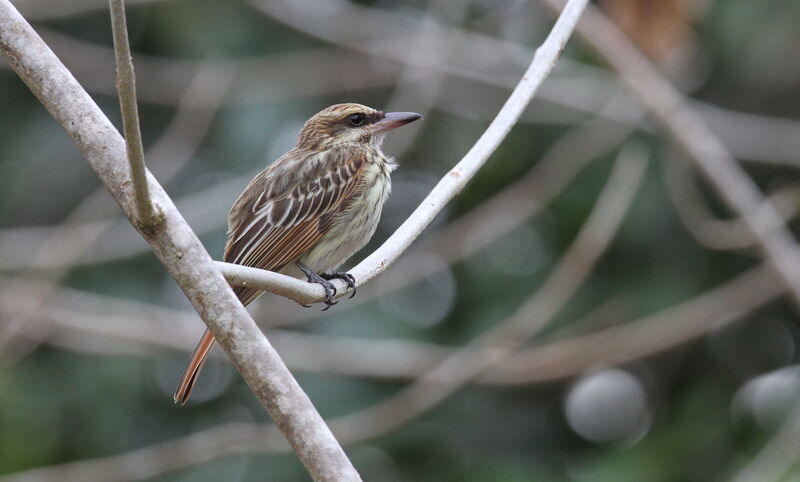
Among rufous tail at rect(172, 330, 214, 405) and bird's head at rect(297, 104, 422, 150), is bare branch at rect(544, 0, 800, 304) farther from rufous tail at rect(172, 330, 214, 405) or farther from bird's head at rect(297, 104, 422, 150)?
rufous tail at rect(172, 330, 214, 405)

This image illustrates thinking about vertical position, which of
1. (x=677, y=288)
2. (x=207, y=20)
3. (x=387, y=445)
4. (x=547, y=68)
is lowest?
(x=387, y=445)

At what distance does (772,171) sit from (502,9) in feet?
6.76

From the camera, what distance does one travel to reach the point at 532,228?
7.14 metres

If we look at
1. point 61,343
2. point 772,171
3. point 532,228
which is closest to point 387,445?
point 532,228

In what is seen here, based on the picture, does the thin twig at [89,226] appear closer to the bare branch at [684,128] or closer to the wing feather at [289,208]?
the wing feather at [289,208]

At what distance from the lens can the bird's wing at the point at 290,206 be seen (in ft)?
14.1

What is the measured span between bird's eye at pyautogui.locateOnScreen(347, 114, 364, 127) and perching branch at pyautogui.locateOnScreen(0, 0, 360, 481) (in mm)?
2490

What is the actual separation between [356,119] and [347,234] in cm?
66

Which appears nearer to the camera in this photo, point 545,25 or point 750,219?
point 750,219

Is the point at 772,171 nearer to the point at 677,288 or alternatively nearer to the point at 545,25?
the point at 677,288

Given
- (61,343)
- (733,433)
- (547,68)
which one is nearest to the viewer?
(547,68)

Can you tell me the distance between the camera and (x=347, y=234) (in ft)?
14.7

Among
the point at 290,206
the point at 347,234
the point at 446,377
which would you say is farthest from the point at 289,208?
the point at 446,377

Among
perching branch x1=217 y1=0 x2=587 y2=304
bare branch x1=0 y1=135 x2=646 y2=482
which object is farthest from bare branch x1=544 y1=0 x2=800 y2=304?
perching branch x1=217 y1=0 x2=587 y2=304
